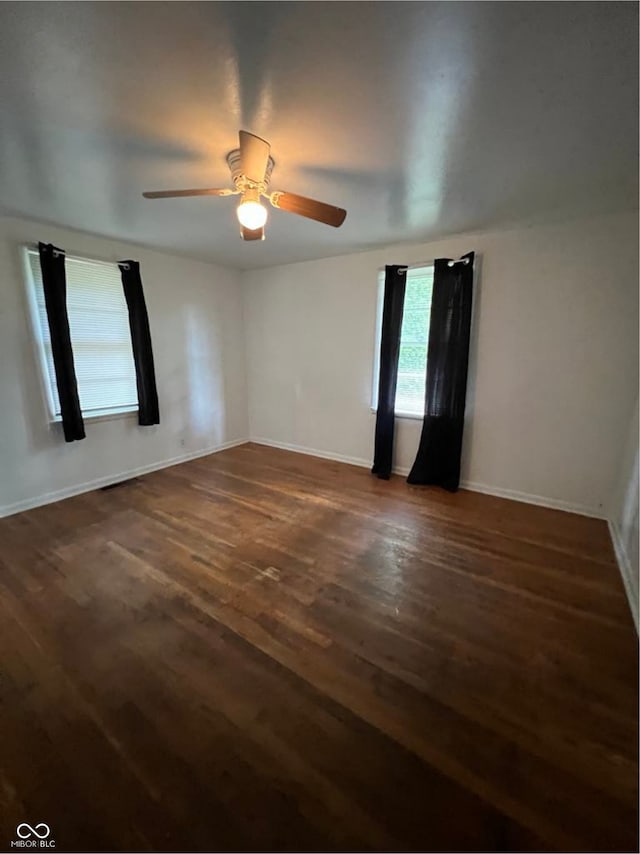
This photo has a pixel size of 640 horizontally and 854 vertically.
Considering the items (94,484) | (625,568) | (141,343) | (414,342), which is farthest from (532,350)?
(94,484)

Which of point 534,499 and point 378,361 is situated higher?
point 378,361

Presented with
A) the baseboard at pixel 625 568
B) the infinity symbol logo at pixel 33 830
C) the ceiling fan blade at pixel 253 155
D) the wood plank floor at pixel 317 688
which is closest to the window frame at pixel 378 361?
the wood plank floor at pixel 317 688

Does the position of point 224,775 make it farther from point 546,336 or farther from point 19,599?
point 546,336

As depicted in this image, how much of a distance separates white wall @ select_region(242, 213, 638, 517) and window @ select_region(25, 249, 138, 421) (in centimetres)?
210

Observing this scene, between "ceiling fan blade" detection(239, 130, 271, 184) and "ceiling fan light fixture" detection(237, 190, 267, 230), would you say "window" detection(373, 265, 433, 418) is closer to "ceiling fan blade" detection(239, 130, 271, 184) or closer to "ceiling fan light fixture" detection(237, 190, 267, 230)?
"ceiling fan light fixture" detection(237, 190, 267, 230)

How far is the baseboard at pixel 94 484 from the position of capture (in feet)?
9.97

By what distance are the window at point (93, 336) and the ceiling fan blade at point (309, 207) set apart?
7.88ft

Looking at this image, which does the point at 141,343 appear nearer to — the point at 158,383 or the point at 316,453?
the point at 158,383

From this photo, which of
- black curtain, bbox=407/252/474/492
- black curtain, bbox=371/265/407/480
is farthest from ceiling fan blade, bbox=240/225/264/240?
black curtain, bbox=407/252/474/492

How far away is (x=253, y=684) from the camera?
1.51 meters

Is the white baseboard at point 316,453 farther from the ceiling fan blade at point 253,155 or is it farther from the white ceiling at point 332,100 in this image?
the ceiling fan blade at point 253,155

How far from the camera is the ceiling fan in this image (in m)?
1.61

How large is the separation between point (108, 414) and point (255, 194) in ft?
9.15

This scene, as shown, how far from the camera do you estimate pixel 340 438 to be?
4.35 meters
